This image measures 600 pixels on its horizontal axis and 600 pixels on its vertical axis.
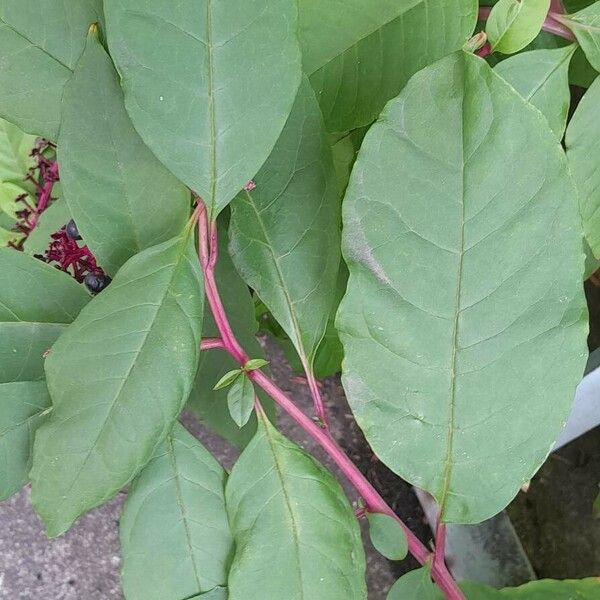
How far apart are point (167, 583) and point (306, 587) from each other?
112 mm

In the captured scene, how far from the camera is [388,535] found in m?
0.53

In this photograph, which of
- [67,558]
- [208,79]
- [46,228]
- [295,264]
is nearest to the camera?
[208,79]

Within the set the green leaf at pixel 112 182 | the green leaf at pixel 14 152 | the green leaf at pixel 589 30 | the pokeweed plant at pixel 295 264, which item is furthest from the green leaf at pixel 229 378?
the green leaf at pixel 14 152

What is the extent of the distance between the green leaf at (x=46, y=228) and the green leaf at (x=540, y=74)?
464 mm

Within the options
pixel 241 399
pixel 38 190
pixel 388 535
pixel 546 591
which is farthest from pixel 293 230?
pixel 38 190

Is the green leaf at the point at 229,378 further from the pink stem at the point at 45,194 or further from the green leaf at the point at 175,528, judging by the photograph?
the pink stem at the point at 45,194

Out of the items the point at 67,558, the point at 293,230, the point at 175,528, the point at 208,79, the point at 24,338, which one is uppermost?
the point at 208,79

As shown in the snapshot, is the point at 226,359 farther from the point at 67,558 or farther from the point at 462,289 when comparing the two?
the point at 67,558

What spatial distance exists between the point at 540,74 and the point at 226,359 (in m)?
0.34

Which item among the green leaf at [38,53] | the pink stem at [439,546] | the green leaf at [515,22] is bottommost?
the pink stem at [439,546]

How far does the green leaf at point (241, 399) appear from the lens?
0.50 metres

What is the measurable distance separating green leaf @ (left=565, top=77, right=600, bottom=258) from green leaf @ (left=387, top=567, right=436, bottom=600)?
0.87 feet

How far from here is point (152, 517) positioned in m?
0.55

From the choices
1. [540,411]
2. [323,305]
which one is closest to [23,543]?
[323,305]
